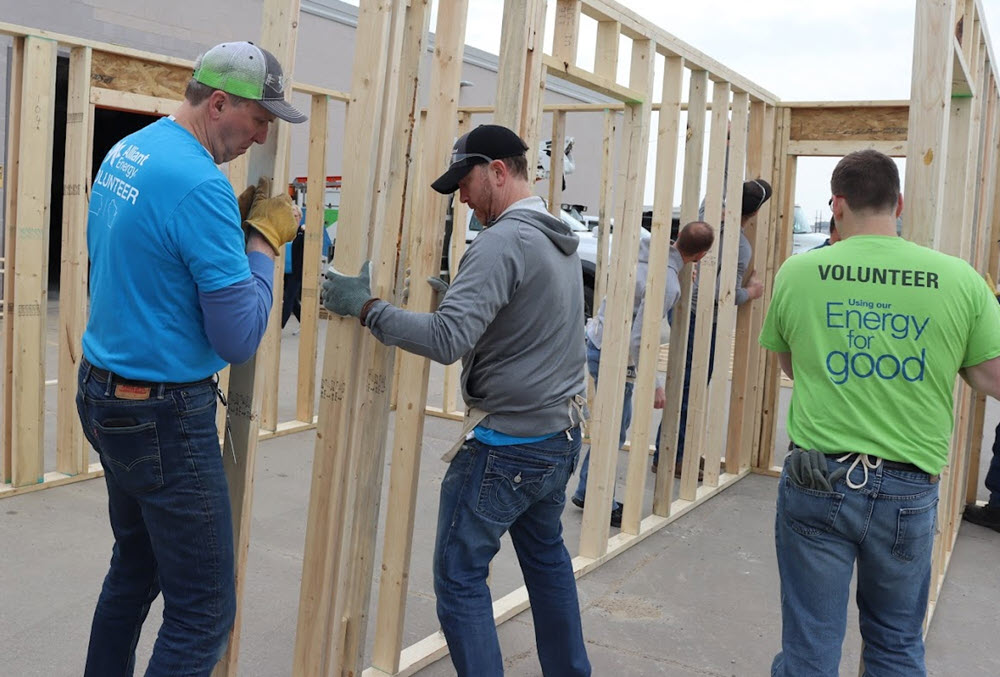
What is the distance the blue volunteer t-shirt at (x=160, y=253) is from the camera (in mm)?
2131

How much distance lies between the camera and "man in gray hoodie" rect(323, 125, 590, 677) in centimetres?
280

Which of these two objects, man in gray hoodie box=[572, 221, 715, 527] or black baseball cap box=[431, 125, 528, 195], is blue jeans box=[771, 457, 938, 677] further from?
man in gray hoodie box=[572, 221, 715, 527]

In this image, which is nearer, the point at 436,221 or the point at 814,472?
the point at 814,472

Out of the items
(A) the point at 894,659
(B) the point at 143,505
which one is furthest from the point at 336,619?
(A) the point at 894,659

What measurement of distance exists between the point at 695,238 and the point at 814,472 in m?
2.88

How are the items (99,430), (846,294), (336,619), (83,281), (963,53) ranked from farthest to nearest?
(83,281)
(963,53)
(336,619)
(846,294)
(99,430)

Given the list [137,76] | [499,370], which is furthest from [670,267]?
[137,76]

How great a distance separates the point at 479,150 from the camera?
2.84 meters

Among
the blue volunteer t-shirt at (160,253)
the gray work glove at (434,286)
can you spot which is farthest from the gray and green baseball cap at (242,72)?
the gray work glove at (434,286)

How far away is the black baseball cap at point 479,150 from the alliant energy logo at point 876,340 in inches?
41.3

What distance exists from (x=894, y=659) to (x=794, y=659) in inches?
10.8

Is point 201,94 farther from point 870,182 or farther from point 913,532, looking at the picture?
point 913,532

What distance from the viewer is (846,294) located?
254 cm

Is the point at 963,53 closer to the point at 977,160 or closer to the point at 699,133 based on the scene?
the point at 977,160
